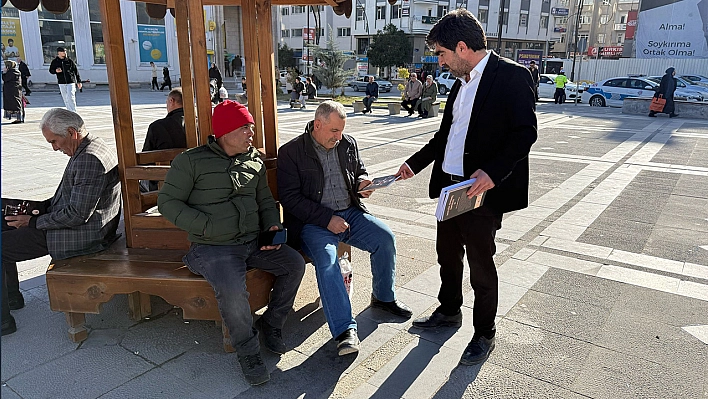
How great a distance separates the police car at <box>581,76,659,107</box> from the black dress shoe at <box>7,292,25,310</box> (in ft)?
77.5

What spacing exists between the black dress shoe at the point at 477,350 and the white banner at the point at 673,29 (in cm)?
4020

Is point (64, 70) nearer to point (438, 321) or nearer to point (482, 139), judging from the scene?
point (438, 321)

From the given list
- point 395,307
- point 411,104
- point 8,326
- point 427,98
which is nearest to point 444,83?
point 411,104

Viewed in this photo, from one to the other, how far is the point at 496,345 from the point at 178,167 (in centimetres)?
230

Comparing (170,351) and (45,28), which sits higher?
(45,28)

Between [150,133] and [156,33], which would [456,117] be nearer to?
[150,133]

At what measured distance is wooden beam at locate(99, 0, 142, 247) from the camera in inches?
125

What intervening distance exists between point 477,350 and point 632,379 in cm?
88

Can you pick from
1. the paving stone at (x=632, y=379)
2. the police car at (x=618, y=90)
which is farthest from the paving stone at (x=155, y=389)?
the police car at (x=618, y=90)

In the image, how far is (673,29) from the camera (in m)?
35.6

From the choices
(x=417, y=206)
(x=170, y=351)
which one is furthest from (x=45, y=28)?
(x=170, y=351)

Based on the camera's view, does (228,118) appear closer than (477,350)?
Yes

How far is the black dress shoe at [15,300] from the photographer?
360 cm

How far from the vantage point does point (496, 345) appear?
329cm
